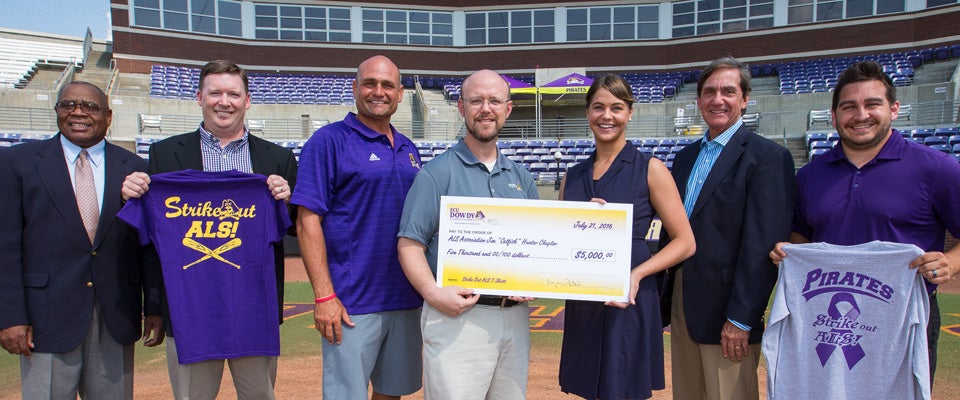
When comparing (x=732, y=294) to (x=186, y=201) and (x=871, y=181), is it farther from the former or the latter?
(x=186, y=201)

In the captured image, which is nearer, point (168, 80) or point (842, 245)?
point (842, 245)

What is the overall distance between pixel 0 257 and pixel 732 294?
389 cm

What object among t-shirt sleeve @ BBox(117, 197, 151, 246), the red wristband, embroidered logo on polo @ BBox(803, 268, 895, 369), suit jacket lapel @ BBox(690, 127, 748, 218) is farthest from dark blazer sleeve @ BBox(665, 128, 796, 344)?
t-shirt sleeve @ BBox(117, 197, 151, 246)

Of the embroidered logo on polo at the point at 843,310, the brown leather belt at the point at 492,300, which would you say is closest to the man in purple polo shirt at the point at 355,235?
the brown leather belt at the point at 492,300

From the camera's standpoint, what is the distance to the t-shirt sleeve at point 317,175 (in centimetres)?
328

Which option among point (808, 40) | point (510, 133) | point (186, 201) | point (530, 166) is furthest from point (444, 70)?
point (186, 201)

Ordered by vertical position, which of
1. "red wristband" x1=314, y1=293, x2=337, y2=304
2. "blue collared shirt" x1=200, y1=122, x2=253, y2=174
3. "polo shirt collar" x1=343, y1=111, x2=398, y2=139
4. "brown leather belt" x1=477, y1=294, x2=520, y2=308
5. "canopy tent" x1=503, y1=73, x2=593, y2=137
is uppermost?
"canopy tent" x1=503, y1=73, x2=593, y2=137

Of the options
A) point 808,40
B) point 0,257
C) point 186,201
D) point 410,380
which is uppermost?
point 808,40

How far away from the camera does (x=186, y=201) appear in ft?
11.4

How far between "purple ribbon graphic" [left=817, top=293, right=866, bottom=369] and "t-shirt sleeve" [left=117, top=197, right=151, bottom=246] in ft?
12.1

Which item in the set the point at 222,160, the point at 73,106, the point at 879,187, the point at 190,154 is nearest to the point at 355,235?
the point at 222,160

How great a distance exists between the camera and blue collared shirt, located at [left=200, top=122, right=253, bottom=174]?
12.0 ft

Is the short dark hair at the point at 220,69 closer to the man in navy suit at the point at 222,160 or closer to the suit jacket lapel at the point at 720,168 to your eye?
the man in navy suit at the point at 222,160

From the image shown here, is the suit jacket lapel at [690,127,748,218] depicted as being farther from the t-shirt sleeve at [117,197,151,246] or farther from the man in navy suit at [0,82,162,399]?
the man in navy suit at [0,82,162,399]
